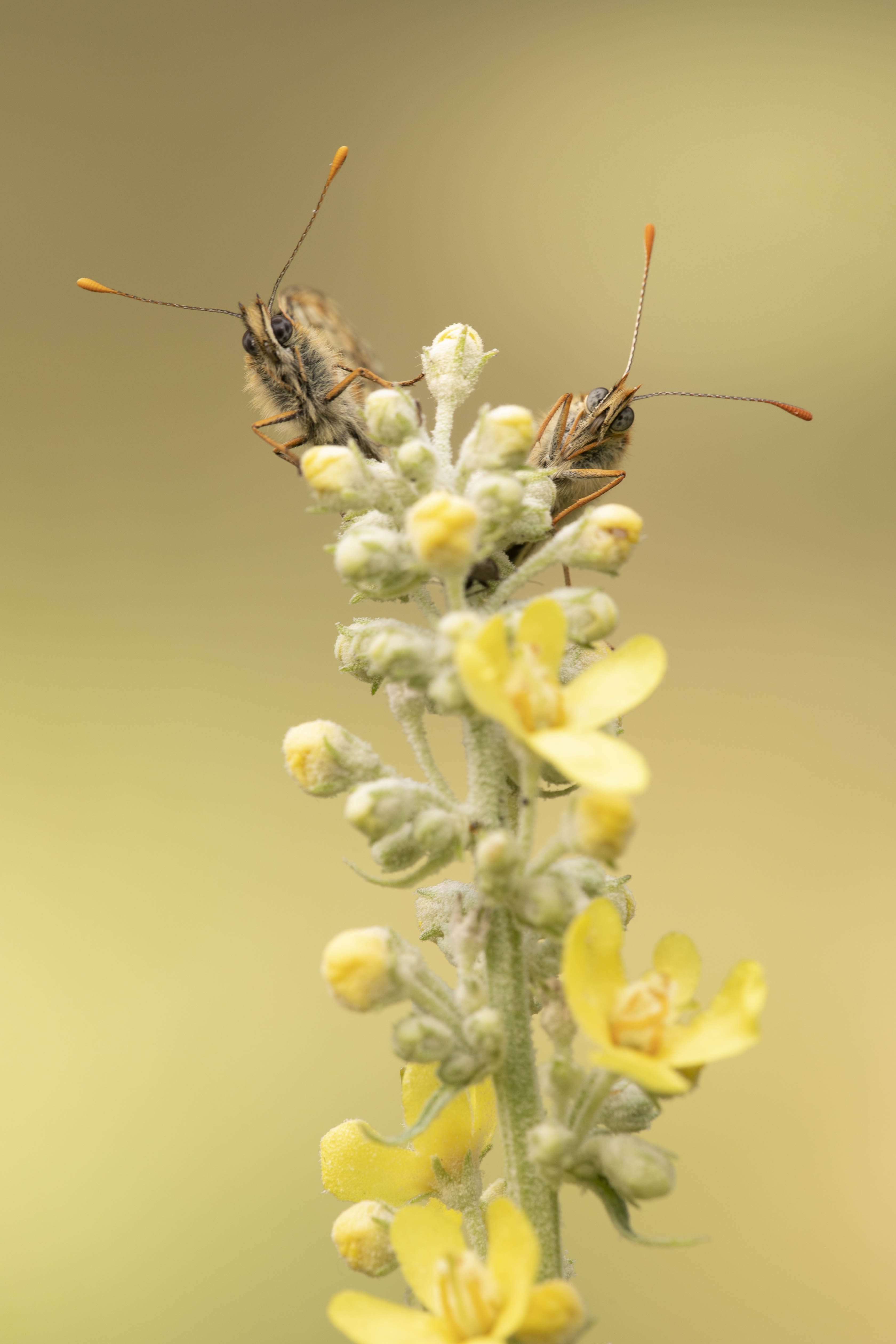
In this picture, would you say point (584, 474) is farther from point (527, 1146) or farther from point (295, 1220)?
point (295, 1220)

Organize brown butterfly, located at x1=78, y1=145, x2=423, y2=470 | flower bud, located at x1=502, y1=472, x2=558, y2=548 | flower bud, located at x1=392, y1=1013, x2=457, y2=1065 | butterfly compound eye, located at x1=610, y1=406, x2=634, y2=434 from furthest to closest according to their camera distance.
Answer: butterfly compound eye, located at x1=610, y1=406, x2=634, y2=434
brown butterfly, located at x1=78, y1=145, x2=423, y2=470
flower bud, located at x1=502, y1=472, x2=558, y2=548
flower bud, located at x1=392, y1=1013, x2=457, y2=1065

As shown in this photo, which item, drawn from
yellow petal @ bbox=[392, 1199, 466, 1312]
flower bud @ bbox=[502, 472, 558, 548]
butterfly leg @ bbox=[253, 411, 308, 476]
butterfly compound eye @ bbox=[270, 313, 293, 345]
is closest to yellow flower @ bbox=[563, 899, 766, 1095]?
yellow petal @ bbox=[392, 1199, 466, 1312]

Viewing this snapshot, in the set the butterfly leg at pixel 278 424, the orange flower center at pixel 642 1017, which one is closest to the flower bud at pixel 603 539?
the orange flower center at pixel 642 1017

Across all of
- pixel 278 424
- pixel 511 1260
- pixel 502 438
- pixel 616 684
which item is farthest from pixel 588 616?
pixel 278 424

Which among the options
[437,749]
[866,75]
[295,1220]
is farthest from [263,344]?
[866,75]

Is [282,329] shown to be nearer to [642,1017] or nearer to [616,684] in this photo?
[616,684]

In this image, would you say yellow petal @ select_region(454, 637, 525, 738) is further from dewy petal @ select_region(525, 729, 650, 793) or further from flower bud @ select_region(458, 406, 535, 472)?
flower bud @ select_region(458, 406, 535, 472)
